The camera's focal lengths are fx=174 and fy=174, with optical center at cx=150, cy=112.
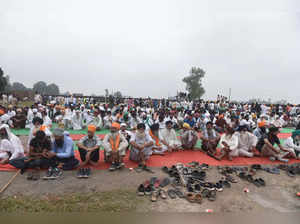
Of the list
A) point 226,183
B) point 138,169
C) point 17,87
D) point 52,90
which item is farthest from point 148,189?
point 17,87

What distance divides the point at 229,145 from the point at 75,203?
434 centimetres

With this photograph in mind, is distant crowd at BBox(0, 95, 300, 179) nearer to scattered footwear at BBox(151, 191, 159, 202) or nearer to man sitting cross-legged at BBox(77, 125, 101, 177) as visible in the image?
man sitting cross-legged at BBox(77, 125, 101, 177)

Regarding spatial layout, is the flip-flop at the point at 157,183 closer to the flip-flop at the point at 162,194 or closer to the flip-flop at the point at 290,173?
the flip-flop at the point at 162,194

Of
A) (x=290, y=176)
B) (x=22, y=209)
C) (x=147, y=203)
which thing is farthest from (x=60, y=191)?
(x=290, y=176)

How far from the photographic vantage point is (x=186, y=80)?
158 feet

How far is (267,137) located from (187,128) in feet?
8.21

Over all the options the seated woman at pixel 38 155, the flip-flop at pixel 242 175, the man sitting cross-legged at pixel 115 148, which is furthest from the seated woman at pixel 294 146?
the seated woman at pixel 38 155

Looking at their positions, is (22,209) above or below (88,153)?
below

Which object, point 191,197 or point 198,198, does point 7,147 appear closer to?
point 191,197

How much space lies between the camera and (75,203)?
2.78 metres

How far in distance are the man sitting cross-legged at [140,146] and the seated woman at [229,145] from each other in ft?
6.92

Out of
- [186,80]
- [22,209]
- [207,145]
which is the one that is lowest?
[22,209]

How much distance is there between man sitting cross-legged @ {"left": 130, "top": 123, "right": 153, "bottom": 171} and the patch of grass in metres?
1.36

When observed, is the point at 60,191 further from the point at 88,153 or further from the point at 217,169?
the point at 217,169
